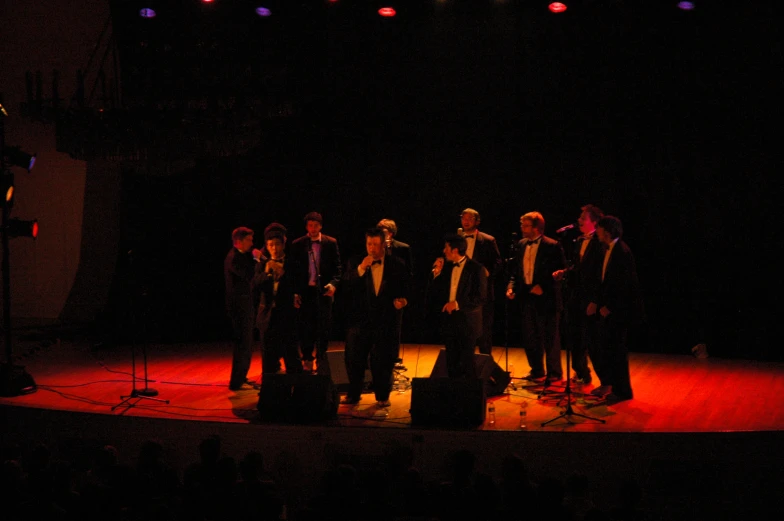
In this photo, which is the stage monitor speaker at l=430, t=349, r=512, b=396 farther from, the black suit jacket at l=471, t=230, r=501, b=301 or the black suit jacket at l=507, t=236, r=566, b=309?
the black suit jacket at l=471, t=230, r=501, b=301

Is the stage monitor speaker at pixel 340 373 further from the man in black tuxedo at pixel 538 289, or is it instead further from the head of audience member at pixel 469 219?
the head of audience member at pixel 469 219

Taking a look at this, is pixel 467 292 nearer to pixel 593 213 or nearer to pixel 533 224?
pixel 533 224

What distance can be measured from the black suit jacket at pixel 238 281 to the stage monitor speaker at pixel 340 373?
0.92 metres

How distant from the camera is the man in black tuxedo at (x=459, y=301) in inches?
311

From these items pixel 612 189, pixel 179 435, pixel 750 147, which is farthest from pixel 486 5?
pixel 179 435

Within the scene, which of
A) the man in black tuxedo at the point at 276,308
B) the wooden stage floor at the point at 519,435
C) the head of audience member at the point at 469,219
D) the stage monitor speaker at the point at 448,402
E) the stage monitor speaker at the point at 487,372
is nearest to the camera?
the wooden stage floor at the point at 519,435

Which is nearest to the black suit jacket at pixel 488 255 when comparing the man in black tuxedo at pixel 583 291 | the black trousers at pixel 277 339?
the man in black tuxedo at pixel 583 291

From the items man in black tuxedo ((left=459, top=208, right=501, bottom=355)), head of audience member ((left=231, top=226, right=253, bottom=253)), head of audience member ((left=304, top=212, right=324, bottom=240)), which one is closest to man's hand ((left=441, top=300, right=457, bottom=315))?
man in black tuxedo ((left=459, top=208, right=501, bottom=355))

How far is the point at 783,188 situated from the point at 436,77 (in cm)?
396

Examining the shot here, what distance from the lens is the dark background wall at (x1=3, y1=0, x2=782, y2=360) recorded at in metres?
9.48

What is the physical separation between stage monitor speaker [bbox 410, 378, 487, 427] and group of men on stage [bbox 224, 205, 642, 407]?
0.73m

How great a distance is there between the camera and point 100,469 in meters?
5.24

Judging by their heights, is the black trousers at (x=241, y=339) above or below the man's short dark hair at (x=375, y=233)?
below

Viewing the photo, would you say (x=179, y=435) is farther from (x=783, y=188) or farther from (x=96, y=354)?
(x=783, y=188)
